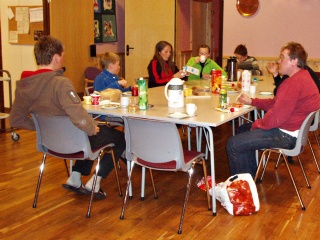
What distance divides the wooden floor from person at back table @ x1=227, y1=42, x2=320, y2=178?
1.38 ft

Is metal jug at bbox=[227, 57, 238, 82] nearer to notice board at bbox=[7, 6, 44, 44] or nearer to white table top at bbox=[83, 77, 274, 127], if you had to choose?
white table top at bbox=[83, 77, 274, 127]

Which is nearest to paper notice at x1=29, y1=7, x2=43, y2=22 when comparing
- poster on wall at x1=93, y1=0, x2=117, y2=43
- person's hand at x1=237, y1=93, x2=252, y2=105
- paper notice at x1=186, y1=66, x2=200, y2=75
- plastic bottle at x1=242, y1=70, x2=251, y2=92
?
poster on wall at x1=93, y1=0, x2=117, y2=43

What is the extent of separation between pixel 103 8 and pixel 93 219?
474 centimetres

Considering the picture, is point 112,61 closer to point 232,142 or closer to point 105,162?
point 105,162

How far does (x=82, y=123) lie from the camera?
A: 3.08m

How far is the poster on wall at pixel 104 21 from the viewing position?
718 centimetres

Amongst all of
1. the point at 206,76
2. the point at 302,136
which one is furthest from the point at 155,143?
the point at 206,76

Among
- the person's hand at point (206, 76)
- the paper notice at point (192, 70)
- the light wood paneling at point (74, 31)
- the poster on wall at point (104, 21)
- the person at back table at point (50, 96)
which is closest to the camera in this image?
the person at back table at point (50, 96)

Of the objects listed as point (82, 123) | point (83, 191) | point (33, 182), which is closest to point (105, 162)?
point (83, 191)

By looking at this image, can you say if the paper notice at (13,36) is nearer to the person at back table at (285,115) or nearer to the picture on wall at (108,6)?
the picture on wall at (108,6)

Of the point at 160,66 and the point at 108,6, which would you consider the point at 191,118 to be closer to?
the point at 160,66

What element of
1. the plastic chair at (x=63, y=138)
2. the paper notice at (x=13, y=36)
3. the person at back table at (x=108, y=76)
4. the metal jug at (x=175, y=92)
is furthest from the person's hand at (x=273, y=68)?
the paper notice at (x=13, y=36)

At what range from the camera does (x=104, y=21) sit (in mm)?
7367

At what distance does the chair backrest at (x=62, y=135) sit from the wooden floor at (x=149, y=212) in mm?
462
